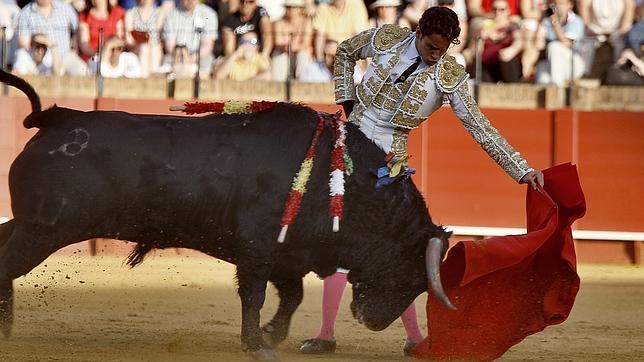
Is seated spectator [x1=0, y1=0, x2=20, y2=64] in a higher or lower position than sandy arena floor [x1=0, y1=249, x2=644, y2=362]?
higher

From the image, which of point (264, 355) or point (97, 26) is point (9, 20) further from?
point (264, 355)

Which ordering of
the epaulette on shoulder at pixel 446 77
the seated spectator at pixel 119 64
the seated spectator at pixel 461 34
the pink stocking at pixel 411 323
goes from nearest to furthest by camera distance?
the epaulette on shoulder at pixel 446 77 → the pink stocking at pixel 411 323 → the seated spectator at pixel 461 34 → the seated spectator at pixel 119 64

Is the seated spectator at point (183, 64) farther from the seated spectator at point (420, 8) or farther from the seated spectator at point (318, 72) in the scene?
the seated spectator at point (420, 8)

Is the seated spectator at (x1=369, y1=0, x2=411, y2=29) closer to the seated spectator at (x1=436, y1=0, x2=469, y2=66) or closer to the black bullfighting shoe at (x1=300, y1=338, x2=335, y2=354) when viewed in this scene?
the seated spectator at (x1=436, y1=0, x2=469, y2=66)

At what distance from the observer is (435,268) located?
433 cm

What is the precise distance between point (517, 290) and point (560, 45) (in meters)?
4.68

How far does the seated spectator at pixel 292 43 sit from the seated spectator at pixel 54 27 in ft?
4.53

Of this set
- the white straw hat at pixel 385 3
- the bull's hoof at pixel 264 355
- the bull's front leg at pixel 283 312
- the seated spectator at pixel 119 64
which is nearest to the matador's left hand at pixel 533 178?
the bull's front leg at pixel 283 312

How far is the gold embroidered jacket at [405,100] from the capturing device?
174 inches

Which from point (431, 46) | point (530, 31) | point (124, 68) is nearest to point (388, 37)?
point (431, 46)

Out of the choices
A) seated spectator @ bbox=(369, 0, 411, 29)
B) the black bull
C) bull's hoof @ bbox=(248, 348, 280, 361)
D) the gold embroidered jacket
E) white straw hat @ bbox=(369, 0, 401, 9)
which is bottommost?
bull's hoof @ bbox=(248, 348, 280, 361)

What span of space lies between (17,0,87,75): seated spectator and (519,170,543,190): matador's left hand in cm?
530

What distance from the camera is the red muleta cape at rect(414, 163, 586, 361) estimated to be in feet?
14.8

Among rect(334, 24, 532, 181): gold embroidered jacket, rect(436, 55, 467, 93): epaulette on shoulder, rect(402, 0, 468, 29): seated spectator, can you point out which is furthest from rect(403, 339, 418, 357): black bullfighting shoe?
rect(402, 0, 468, 29): seated spectator
